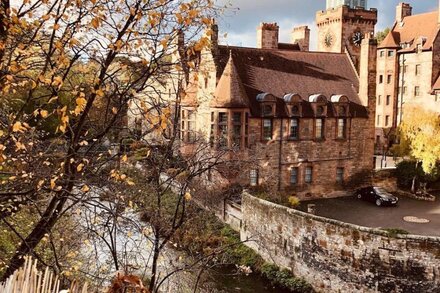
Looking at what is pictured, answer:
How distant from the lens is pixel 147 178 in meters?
17.5

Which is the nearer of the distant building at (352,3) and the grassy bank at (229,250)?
the grassy bank at (229,250)

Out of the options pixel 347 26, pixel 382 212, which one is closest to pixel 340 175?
pixel 382 212

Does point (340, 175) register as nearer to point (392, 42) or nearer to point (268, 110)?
point (268, 110)

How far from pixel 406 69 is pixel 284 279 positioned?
33.8 m

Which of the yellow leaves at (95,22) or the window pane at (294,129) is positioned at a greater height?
the yellow leaves at (95,22)

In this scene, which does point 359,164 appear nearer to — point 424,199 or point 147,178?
point 424,199

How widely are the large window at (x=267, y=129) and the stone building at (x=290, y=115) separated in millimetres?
61

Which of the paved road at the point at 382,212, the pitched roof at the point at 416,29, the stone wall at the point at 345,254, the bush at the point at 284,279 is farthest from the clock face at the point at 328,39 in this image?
the bush at the point at 284,279

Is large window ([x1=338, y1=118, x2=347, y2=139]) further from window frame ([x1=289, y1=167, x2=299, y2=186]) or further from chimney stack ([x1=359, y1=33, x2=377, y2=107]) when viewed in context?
window frame ([x1=289, y1=167, x2=299, y2=186])

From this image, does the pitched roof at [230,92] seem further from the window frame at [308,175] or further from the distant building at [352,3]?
the distant building at [352,3]

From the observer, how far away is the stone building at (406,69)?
146ft

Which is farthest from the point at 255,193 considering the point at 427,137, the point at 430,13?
the point at 430,13

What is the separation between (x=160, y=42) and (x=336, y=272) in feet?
48.5

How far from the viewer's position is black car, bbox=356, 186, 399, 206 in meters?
28.9
